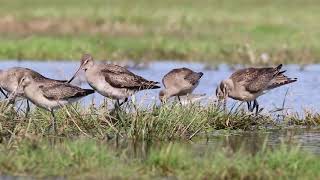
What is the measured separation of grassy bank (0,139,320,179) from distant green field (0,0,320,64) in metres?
11.7

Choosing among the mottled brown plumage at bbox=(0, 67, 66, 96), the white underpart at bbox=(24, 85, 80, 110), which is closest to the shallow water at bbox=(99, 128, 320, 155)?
the white underpart at bbox=(24, 85, 80, 110)

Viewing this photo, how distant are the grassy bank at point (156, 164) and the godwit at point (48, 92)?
232 centimetres

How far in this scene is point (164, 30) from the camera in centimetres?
3197

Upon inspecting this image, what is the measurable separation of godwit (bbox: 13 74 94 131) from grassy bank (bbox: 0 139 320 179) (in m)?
2.32

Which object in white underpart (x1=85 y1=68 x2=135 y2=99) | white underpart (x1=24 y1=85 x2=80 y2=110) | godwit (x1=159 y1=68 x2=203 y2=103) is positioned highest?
godwit (x1=159 y1=68 x2=203 y2=103)

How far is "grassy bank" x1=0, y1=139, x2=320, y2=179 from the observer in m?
10.5

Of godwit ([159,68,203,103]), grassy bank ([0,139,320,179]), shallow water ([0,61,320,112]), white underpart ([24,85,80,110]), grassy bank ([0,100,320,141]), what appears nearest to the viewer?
grassy bank ([0,139,320,179])

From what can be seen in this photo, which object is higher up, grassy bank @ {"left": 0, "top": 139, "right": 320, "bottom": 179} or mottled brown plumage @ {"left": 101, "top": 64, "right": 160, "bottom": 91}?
→ mottled brown plumage @ {"left": 101, "top": 64, "right": 160, "bottom": 91}

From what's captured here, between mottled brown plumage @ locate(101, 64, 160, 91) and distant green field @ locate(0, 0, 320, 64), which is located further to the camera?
distant green field @ locate(0, 0, 320, 64)

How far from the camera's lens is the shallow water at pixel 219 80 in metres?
17.6

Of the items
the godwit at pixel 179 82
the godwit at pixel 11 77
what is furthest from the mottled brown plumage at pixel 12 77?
the godwit at pixel 179 82

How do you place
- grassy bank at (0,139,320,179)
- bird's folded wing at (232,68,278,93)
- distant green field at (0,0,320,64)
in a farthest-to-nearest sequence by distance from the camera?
distant green field at (0,0,320,64) → bird's folded wing at (232,68,278,93) → grassy bank at (0,139,320,179)

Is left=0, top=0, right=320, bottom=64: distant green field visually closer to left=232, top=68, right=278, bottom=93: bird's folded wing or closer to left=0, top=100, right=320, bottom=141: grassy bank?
left=232, top=68, right=278, bottom=93: bird's folded wing

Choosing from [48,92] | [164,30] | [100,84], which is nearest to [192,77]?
[100,84]
